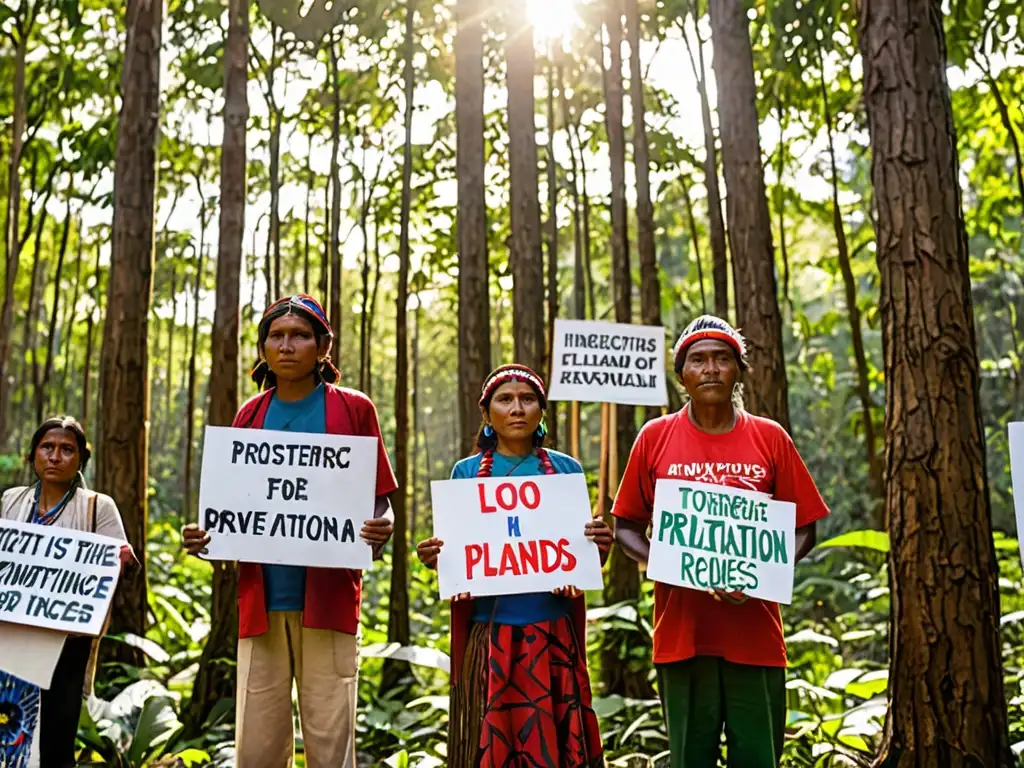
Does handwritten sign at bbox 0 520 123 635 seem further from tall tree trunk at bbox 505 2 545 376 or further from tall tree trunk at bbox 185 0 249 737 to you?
tall tree trunk at bbox 505 2 545 376

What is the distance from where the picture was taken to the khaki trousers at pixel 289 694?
3.24 m

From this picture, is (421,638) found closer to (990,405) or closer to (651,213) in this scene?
(651,213)

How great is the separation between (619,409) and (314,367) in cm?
429

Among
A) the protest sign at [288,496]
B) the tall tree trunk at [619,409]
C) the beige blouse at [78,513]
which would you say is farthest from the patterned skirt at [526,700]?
the tall tree trunk at [619,409]

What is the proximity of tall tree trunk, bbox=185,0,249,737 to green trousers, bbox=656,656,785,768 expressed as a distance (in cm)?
342

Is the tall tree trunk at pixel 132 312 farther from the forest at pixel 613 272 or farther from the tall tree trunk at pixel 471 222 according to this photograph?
the tall tree trunk at pixel 471 222

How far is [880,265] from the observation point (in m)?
3.86

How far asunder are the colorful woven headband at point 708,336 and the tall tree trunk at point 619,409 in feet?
11.3

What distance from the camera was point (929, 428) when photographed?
361cm

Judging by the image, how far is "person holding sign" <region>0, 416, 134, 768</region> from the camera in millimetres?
3754

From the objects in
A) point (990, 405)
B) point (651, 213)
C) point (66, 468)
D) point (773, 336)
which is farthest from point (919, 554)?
point (990, 405)

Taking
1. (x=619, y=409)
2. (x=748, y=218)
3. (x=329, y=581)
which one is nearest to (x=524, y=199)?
(x=748, y=218)

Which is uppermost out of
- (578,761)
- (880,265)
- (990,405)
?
(990,405)

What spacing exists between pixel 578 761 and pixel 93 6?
1194cm
